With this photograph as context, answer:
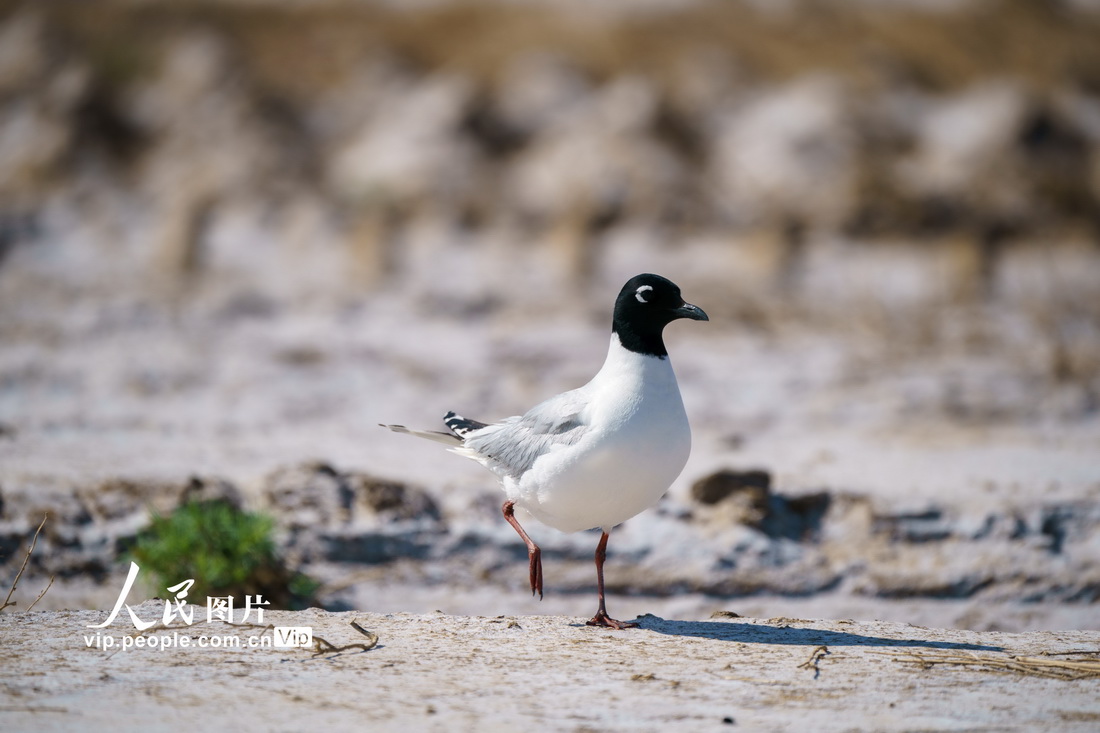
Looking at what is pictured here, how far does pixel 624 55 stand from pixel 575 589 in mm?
14830

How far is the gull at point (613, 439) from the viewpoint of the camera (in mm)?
4984

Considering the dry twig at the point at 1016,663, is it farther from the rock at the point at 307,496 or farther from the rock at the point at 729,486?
the rock at the point at 307,496

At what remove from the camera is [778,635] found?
521 centimetres

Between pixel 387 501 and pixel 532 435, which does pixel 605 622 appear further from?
pixel 387 501

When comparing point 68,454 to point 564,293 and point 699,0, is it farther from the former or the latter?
point 699,0

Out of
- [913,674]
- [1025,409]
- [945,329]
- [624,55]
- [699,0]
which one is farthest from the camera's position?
[699,0]

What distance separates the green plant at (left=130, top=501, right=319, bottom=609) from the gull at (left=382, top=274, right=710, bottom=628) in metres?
2.31

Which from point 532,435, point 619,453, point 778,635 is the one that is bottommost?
point 778,635

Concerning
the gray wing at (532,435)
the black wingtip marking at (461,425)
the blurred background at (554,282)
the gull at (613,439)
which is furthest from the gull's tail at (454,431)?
the blurred background at (554,282)

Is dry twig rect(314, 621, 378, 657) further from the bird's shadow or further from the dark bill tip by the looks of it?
the dark bill tip

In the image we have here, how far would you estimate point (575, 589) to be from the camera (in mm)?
8148

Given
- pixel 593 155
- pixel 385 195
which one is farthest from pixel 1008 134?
pixel 385 195

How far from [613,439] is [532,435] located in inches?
23.1

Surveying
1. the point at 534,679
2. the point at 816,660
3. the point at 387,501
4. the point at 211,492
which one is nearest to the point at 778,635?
the point at 816,660
